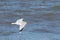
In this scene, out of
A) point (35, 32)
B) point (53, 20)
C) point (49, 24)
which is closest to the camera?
point (35, 32)

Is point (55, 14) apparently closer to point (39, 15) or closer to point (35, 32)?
point (39, 15)

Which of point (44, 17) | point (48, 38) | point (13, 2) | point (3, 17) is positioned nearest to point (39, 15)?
point (44, 17)

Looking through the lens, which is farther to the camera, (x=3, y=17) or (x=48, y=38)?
(x=3, y=17)

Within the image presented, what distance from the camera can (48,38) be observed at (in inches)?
413

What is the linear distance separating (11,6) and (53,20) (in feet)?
9.07

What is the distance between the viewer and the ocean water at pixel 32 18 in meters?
10.9

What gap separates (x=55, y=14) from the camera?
14.4 m

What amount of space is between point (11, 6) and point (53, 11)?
5.86ft

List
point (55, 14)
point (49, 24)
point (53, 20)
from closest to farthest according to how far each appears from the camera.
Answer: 1. point (49, 24)
2. point (53, 20)
3. point (55, 14)

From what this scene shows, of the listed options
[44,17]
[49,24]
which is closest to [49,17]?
[44,17]

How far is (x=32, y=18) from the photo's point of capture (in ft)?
44.7

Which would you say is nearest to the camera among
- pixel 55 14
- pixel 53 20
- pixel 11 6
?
pixel 53 20

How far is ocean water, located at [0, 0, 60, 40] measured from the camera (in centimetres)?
1086

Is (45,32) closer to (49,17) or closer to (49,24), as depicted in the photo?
(49,24)
